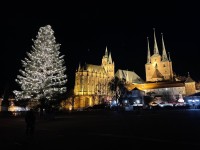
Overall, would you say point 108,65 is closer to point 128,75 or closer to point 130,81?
point 128,75

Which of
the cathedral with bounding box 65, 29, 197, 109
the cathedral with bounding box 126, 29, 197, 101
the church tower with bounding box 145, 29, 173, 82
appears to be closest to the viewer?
the cathedral with bounding box 65, 29, 197, 109

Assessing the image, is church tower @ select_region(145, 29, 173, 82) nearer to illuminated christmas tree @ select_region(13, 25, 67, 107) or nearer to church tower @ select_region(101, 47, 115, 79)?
church tower @ select_region(101, 47, 115, 79)

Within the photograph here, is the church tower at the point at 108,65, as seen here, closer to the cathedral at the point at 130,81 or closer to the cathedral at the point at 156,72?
the cathedral at the point at 130,81

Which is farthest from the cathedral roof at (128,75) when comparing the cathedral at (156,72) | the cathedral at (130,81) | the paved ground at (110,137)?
the paved ground at (110,137)

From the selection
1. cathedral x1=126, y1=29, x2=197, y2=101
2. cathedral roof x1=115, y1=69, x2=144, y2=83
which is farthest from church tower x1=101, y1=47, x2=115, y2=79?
cathedral x1=126, y1=29, x2=197, y2=101

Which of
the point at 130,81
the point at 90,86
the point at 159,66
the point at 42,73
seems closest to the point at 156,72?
the point at 159,66

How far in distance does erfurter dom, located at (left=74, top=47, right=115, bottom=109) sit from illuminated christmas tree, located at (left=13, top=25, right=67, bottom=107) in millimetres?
81833

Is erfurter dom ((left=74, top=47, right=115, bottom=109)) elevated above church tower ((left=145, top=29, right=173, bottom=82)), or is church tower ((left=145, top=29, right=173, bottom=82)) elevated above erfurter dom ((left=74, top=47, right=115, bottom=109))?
church tower ((left=145, top=29, right=173, bottom=82))

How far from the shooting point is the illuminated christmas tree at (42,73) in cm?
3106

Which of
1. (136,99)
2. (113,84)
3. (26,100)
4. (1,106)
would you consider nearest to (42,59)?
(26,100)

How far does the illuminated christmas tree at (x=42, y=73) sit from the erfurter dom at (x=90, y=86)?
81.8 m

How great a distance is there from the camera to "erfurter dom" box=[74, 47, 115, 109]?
387 ft

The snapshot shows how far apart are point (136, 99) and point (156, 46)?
4935 centimetres

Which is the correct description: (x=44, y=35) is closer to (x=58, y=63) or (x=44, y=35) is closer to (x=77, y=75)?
(x=58, y=63)
